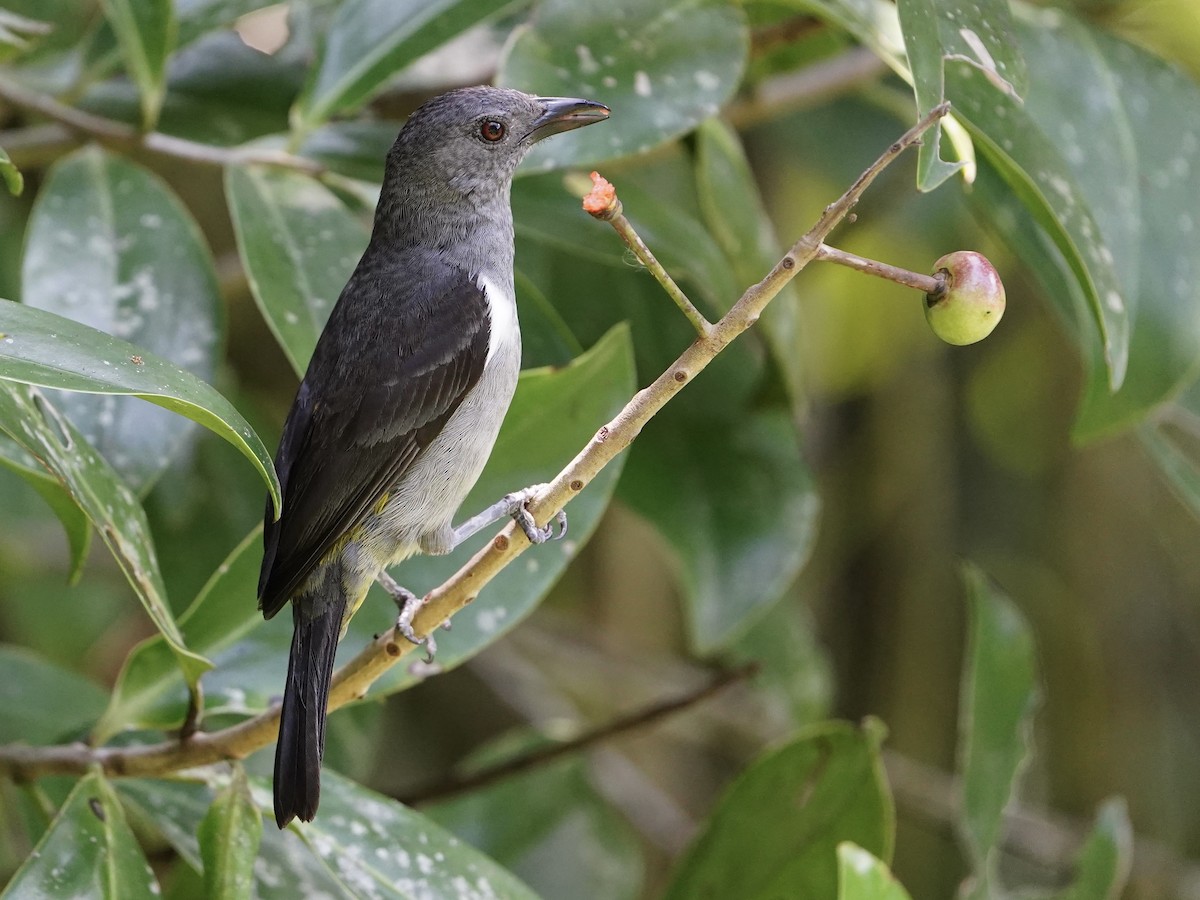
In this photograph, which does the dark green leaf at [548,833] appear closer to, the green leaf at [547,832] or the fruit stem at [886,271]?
the green leaf at [547,832]

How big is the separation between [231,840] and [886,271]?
907 millimetres

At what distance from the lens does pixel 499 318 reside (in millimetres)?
1735

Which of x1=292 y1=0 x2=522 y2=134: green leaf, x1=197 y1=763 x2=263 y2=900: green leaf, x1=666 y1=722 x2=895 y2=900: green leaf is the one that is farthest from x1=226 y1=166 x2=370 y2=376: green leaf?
x1=666 y1=722 x2=895 y2=900: green leaf

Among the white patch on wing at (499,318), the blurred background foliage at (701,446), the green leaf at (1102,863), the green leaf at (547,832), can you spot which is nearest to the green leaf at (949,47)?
the blurred background foliage at (701,446)

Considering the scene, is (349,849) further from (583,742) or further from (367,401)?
(583,742)

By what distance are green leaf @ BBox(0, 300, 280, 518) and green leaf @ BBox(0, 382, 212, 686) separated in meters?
0.12

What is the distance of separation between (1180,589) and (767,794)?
1939 millimetres

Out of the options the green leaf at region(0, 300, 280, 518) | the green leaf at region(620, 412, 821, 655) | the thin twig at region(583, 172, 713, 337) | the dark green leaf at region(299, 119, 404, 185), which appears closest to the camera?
the thin twig at region(583, 172, 713, 337)

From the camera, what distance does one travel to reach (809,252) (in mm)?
1041

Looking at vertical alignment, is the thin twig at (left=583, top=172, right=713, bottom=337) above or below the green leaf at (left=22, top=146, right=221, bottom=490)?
above

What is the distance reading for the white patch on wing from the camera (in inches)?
67.2

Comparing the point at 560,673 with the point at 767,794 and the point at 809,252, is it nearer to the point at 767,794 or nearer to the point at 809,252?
the point at 767,794

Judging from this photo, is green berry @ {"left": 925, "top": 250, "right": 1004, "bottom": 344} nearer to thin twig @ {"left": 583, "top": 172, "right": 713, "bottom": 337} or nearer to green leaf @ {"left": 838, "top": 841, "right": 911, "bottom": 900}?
thin twig @ {"left": 583, "top": 172, "right": 713, "bottom": 337}

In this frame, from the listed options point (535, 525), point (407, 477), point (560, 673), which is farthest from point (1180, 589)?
point (535, 525)
